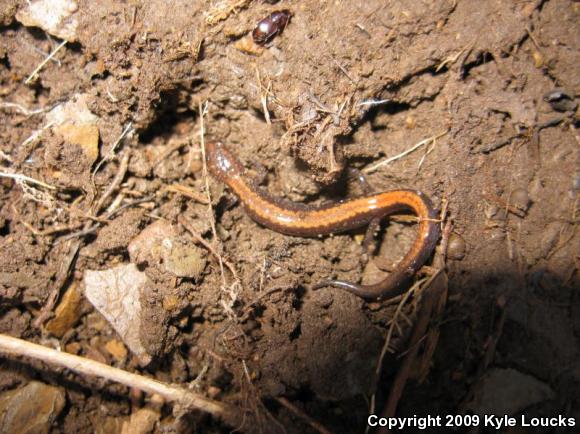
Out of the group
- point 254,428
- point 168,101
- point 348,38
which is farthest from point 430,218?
A: point 168,101

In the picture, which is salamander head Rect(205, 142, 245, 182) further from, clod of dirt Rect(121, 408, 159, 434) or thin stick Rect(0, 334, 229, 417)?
clod of dirt Rect(121, 408, 159, 434)

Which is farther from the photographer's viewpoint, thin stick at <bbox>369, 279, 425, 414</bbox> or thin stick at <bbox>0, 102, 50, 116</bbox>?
thin stick at <bbox>0, 102, 50, 116</bbox>

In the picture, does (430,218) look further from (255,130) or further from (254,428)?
(254,428)

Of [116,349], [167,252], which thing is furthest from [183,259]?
[116,349]

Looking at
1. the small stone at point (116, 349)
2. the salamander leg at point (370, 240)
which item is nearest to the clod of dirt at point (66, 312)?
the small stone at point (116, 349)

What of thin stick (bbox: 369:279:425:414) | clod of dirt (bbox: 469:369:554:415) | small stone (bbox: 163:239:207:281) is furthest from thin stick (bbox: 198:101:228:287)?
clod of dirt (bbox: 469:369:554:415)

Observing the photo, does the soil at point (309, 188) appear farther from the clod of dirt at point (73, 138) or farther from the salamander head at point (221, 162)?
the salamander head at point (221, 162)

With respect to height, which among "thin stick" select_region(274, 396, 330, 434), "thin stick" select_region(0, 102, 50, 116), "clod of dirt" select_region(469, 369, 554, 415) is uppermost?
"thin stick" select_region(0, 102, 50, 116)
